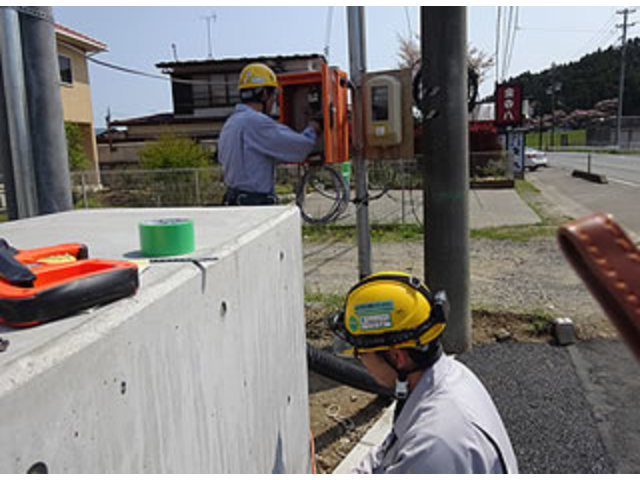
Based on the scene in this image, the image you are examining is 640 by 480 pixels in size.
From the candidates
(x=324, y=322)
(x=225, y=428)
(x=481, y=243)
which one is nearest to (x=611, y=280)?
(x=225, y=428)

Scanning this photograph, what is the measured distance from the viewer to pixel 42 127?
3.67m

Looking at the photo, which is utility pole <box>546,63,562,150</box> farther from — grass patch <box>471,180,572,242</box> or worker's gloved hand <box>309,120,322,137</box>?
worker's gloved hand <box>309,120,322,137</box>

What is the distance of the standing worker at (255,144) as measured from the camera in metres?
4.21

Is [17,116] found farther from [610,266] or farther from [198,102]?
[198,102]

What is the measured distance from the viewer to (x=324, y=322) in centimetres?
555

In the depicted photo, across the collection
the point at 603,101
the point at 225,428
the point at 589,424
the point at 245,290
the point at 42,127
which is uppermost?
the point at 603,101

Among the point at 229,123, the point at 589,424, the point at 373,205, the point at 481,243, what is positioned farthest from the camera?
the point at 373,205

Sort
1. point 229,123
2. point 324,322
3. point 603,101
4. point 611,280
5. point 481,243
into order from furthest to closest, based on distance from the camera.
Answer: point 603,101
point 481,243
point 324,322
point 229,123
point 611,280

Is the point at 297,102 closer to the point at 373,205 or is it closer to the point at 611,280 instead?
the point at 611,280

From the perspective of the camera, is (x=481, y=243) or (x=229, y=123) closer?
(x=229, y=123)

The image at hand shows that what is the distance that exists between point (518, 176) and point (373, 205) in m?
11.1

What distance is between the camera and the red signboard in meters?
22.1

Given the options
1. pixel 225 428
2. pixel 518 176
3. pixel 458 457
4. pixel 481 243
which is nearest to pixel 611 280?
pixel 458 457

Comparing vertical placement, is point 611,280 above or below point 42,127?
below
